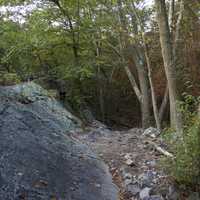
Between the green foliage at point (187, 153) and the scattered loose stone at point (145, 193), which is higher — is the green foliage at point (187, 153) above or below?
above

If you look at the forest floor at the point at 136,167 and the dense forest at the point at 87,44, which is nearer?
the forest floor at the point at 136,167

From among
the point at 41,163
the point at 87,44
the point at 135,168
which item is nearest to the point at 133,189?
the point at 135,168

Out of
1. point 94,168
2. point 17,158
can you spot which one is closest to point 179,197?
point 94,168

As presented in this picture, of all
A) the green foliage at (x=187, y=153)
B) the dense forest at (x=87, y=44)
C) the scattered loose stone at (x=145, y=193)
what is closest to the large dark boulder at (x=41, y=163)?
the scattered loose stone at (x=145, y=193)

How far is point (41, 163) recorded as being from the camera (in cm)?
321

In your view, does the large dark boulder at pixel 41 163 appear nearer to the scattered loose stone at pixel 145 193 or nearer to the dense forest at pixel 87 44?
the scattered loose stone at pixel 145 193

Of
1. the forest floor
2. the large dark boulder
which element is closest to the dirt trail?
the forest floor

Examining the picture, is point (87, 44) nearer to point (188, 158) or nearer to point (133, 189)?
point (133, 189)

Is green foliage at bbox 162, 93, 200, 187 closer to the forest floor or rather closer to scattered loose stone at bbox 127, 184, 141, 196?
the forest floor

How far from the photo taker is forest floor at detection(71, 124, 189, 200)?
10.9 ft

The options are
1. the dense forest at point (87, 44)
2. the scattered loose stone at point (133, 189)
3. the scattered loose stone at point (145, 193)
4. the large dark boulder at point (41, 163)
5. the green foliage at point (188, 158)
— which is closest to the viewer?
the large dark boulder at point (41, 163)

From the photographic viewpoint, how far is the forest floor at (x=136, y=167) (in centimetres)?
333

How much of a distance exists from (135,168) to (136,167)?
0.10ft

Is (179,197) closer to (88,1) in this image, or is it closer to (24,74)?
(88,1)
